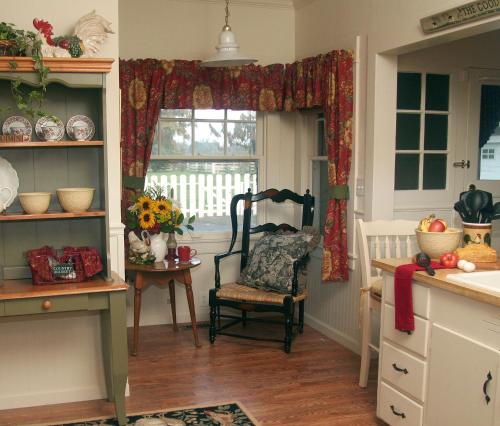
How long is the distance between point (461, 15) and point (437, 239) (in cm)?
117

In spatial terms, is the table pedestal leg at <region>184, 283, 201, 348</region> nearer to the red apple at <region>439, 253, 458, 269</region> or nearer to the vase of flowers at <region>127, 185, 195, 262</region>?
the vase of flowers at <region>127, 185, 195, 262</region>

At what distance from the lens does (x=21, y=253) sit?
3404mm

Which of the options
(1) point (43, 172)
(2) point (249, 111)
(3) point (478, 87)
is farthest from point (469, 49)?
(1) point (43, 172)

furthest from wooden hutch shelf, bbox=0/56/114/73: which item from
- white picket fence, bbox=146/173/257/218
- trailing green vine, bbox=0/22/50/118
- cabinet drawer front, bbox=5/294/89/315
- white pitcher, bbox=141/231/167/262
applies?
white picket fence, bbox=146/173/257/218

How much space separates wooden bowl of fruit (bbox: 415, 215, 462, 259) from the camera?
300 centimetres

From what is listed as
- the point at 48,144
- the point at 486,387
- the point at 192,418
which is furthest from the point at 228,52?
→ the point at 486,387

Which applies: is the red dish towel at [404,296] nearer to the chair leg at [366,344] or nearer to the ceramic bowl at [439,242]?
the ceramic bowl at [439,242]

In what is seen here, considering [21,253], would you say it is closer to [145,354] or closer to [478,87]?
[145,354]

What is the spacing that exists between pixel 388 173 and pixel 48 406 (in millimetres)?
2581

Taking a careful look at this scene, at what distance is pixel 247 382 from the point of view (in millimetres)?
3900

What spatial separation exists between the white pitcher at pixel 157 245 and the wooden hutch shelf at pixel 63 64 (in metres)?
1.70

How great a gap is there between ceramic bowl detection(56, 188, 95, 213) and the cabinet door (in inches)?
72.7

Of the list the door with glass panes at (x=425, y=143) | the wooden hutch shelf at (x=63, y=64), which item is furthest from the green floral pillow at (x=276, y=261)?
the wooden hutch shelf at (x=63, y=64)

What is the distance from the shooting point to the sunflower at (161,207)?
14.8 feet
